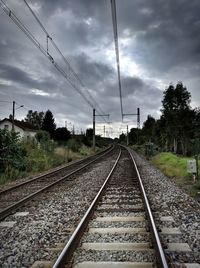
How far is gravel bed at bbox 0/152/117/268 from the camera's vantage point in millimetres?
4375

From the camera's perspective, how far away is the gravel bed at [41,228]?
4.38 m

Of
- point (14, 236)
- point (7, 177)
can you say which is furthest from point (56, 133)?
point (14, 236)

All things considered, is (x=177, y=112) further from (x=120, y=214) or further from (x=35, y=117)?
(x=35, y=117)

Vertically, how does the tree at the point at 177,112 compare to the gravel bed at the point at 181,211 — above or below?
above

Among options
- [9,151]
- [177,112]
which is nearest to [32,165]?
[9,151]

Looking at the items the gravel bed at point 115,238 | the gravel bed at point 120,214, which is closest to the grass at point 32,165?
the gravel bed at point 120,214

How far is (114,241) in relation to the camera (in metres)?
4.86

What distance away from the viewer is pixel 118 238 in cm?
502

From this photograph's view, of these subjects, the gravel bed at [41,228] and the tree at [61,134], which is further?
the tree at [61,134]

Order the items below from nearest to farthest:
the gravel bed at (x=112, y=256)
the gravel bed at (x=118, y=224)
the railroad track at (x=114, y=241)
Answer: the railroad track at (x=114, y=241), the gravel bed at (x=112, y=256), the gravel bed at (x=118, y=224)

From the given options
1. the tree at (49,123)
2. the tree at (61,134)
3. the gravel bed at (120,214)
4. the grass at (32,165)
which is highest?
the tree at (49,123)

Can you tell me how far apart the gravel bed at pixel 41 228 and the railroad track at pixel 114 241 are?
0.31m

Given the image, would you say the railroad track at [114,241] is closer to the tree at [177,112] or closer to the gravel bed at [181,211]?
the gravel bed at [181,211]

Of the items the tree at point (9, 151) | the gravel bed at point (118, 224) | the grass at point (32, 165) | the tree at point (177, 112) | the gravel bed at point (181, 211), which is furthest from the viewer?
the tree at point (177, 112)
